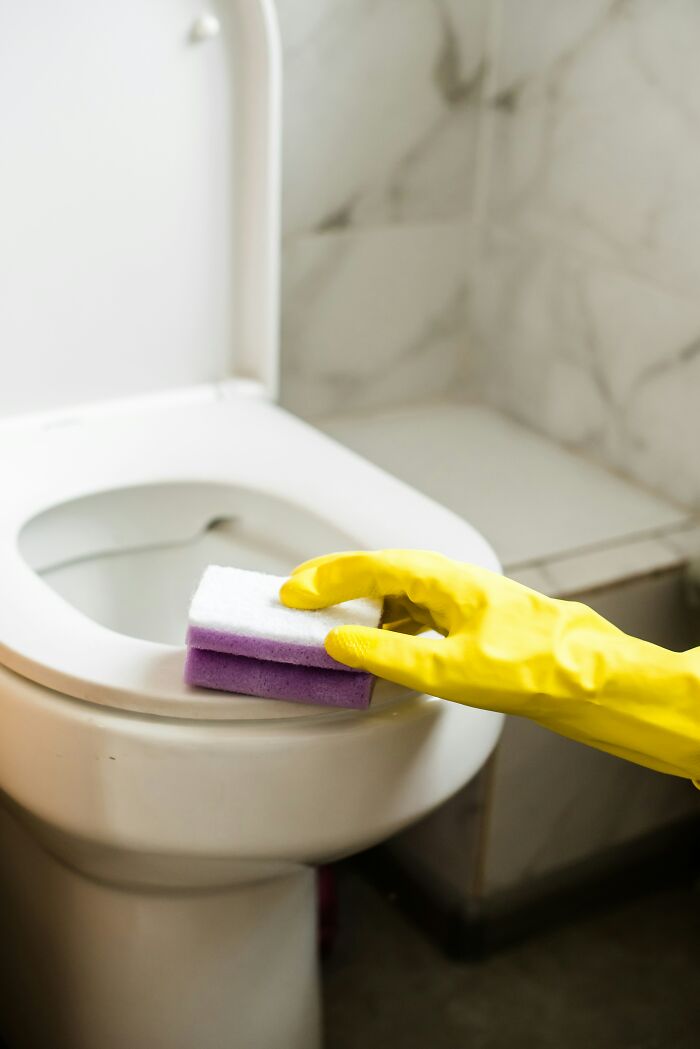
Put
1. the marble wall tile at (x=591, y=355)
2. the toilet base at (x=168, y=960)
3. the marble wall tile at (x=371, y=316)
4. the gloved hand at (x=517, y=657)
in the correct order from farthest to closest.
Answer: the marble wall tile at (x=371, y=316) < the marble wall tile at (x=591, y=355) < the toilet base at (x=168, y=960) < the gloved hand at (x=517, y=657)

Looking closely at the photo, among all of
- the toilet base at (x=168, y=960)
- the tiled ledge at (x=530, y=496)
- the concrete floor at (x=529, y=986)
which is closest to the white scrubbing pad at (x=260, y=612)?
the toilet base at (x=168, y=960)

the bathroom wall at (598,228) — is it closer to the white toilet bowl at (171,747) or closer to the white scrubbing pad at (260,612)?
the white toilet bowl at (171,747)

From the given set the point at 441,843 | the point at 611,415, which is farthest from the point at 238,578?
the point at 611,415

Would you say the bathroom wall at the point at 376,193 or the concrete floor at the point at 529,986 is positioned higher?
the bathroom wall at the point at 376,193

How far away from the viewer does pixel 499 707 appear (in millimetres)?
628

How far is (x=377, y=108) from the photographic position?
1205 mm

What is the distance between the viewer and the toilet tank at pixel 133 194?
3.01ft

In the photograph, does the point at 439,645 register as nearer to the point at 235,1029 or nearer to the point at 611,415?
the point at 235,1029

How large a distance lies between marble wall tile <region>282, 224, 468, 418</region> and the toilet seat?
0.22 metres

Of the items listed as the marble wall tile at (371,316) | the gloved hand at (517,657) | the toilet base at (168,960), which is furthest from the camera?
the marble wall tile at (371,316)

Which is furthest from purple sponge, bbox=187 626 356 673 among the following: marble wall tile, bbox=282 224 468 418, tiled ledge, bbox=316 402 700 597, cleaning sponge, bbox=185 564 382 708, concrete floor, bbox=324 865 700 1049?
marble wall tile, bbox=282 224 468 418

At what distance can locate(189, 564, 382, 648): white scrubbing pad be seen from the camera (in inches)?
25.0

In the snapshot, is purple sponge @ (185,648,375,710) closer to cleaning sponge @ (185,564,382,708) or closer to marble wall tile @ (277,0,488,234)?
cleaning sponge @ (185,564,382,708)

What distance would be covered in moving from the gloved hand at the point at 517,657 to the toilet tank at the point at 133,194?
41 centimetres
